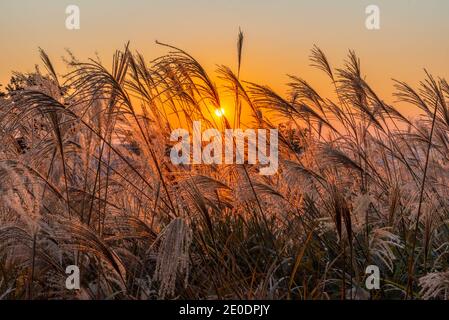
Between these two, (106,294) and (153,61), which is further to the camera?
(153,61)

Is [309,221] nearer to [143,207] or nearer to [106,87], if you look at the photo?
[143,207]

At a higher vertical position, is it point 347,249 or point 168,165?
point 168,165

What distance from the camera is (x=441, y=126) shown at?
4.61 meters

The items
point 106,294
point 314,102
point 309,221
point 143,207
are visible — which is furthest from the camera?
point 314,102

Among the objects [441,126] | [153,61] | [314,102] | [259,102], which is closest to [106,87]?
[153,61]

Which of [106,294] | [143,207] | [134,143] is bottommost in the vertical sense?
[106,294]

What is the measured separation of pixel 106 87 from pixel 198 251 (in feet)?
3.66

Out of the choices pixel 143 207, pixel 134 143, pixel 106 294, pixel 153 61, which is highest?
pixel 153 61

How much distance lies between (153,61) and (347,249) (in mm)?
1537

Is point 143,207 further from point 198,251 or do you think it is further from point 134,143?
point 198,251
